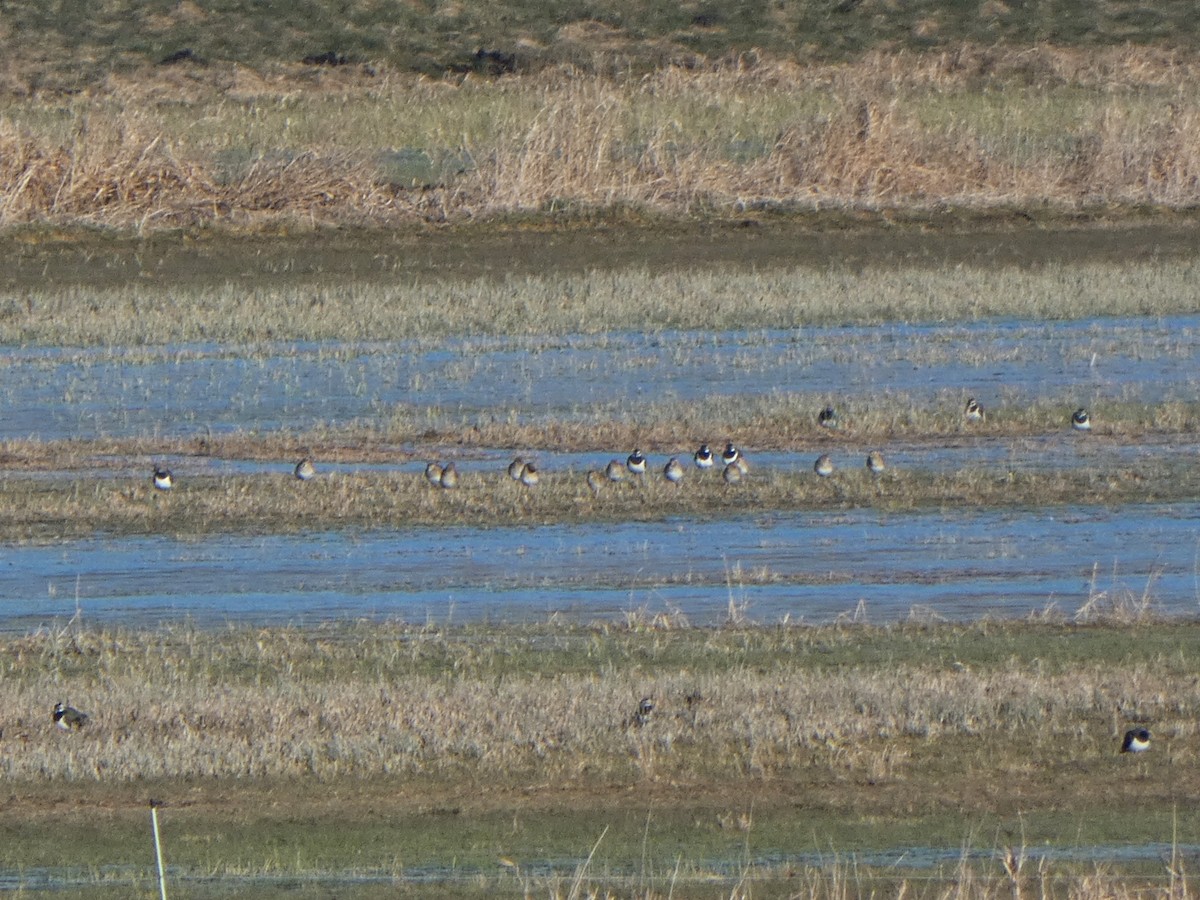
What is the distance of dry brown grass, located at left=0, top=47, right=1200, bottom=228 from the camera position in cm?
2284

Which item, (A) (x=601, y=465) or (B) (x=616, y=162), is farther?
(B) (x=616, y=162)

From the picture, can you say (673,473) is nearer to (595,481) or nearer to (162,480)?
(595,481)

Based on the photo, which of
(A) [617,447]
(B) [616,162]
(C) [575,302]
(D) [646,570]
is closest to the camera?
(D) [646,570]

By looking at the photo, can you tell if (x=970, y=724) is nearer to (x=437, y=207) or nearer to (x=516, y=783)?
(x=516, y=783)

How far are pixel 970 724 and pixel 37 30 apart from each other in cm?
2713

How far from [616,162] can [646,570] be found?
12.3m

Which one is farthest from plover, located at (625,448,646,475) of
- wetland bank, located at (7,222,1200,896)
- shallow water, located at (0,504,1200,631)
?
shallow water, located at (0,504,1200,631)

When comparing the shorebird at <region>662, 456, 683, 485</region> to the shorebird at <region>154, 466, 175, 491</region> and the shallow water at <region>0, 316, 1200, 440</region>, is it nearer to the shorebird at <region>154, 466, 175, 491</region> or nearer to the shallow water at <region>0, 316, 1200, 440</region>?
the shallow water at <region>0, 316, 1200, 440</region>

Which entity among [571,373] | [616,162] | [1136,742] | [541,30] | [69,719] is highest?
[541,30]

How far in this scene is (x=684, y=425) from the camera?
1523cm

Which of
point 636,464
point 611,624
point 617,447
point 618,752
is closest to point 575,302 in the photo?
point 617,447

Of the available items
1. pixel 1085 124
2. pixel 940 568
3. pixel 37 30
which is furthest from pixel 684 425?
pixel 37 30

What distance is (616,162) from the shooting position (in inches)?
920

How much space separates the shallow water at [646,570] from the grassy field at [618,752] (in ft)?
2.15
